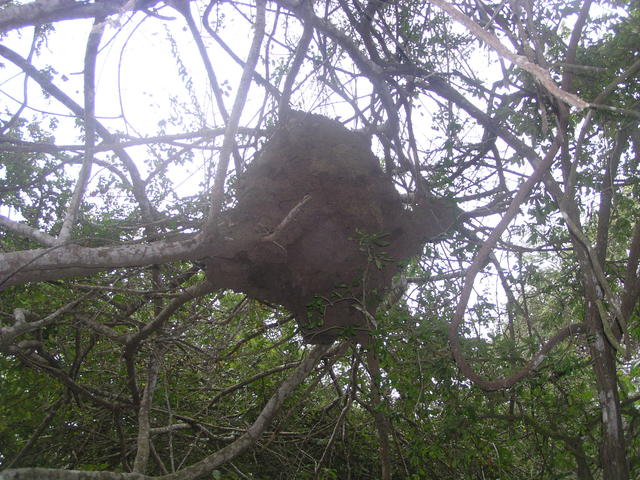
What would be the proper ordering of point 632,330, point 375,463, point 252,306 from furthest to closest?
point 375,463 < point 252,306 < point 632,330

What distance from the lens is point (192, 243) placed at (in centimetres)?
296

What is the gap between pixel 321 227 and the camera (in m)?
3.68

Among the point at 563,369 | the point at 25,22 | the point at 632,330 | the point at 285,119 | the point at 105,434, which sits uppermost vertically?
the point at 285,119

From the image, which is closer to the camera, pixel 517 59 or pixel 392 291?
pixel 517 59

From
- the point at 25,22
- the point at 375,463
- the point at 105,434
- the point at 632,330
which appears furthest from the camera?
the point at 375,463

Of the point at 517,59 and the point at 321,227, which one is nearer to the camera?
the point at 517,59

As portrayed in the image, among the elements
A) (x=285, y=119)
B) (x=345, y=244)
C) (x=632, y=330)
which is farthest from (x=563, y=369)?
(x=285, y=119)

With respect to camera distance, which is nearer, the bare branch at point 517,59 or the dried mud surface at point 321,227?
the bare branch at point 517,59

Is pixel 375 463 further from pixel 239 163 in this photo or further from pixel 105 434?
pixel 239 163

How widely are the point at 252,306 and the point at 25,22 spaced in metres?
2.95

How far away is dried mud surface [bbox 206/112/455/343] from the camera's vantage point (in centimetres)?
352

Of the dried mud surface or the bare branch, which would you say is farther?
the dried mud surface

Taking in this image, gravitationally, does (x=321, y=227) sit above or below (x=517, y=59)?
above

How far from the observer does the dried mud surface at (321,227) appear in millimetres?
3516
